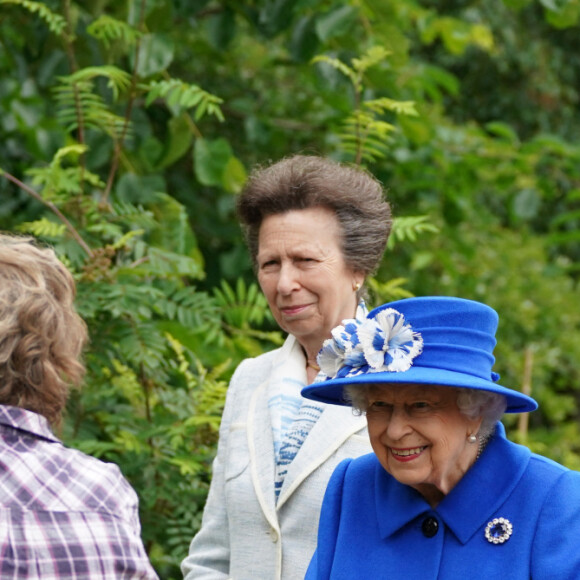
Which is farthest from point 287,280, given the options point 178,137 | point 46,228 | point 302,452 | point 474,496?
point 178,137

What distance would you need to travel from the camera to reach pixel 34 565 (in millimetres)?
2080

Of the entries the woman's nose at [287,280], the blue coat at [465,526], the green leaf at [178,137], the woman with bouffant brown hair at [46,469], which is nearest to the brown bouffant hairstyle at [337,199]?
the woman's nose at [287,280]

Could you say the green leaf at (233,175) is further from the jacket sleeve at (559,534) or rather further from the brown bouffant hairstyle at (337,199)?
the jacket sleeve at (559,534)

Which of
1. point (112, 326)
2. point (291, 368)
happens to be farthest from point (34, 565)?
point (112, 326)

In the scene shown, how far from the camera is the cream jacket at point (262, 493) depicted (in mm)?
2818

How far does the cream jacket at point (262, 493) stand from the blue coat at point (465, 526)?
12.1 inches

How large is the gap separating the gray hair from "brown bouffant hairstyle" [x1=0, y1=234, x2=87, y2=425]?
0.62 m

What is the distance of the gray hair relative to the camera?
230 centimetres

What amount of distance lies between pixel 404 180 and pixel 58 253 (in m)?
2.71

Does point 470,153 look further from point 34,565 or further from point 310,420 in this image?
point 34,565

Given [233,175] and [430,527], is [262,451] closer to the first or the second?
[430,527]

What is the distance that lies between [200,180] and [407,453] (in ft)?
9.44

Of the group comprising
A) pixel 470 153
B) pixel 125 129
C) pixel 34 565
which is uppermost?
pixel 470 153

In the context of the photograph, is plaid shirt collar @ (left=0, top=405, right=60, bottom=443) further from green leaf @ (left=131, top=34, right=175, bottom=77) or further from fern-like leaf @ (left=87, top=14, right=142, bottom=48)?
green leaf @ (left=131, top=34, right=175, bottom=77)
